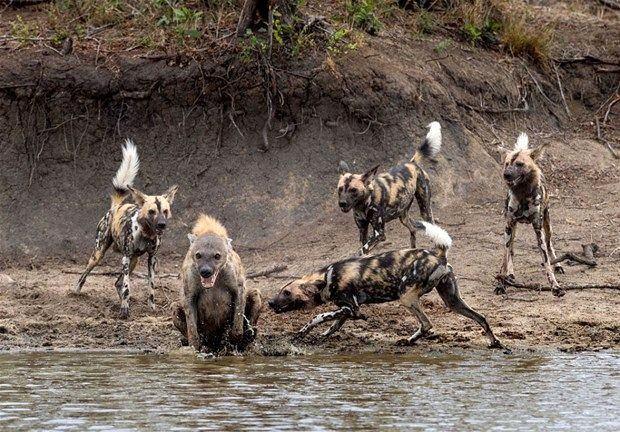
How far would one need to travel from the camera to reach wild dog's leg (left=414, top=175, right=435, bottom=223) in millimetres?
12398

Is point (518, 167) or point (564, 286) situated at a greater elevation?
point (518, 167)

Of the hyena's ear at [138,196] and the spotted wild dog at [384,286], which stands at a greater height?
the hyena's ear at [138,196]

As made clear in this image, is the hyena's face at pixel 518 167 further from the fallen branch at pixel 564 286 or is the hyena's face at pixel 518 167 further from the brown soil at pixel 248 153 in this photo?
the brown soil at pixel 248 153

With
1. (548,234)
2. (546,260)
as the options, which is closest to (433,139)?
(548,234)

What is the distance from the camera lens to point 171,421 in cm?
718

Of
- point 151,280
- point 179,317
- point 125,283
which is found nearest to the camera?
point 179,317

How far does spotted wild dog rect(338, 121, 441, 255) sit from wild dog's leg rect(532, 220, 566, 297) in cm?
128

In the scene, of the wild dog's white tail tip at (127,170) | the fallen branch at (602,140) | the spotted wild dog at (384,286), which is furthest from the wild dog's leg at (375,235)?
the fallen branch at (602,140)

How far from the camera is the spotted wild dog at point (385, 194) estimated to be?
11.6 metres

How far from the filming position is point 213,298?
958 cm

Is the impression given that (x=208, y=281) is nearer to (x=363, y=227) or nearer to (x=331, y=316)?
(x=331, y=316)

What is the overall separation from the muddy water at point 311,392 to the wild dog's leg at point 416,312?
371 millimetres

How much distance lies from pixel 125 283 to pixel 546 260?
144 inches

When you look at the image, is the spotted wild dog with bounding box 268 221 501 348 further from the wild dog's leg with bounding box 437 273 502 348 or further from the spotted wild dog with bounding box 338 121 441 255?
the spotted wild dog with bounding box 338 121 441 255
